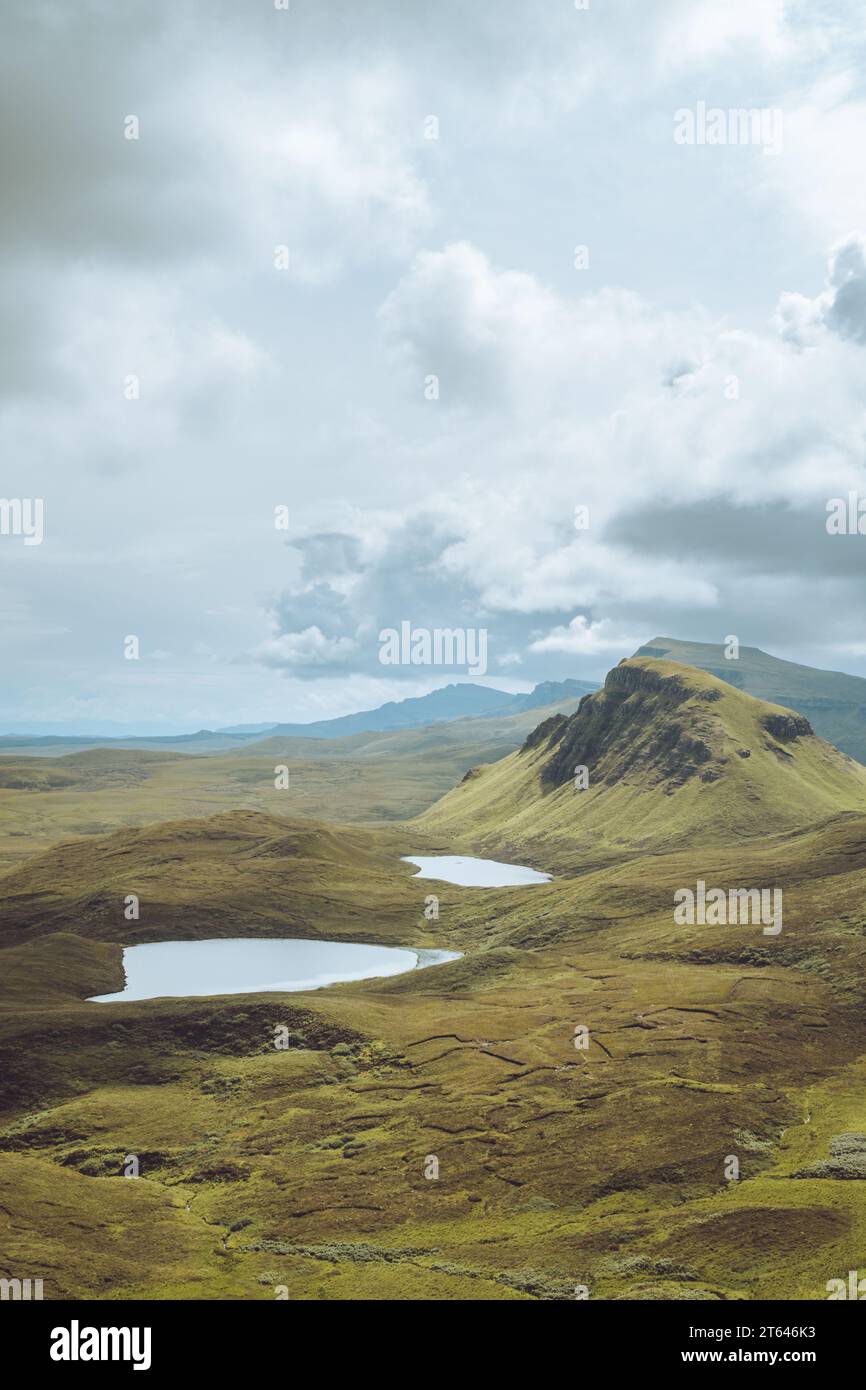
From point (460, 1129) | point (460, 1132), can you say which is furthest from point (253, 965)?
point (460, 1132)

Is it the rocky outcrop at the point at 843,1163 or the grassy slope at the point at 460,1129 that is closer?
the grassy slope at the point at 460,1129

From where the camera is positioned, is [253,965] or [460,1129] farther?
[253,965]

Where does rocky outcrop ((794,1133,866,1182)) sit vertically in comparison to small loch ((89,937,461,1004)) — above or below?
above

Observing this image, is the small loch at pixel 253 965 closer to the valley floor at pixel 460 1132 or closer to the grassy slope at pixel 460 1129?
the valley floor at pixel 460 1132

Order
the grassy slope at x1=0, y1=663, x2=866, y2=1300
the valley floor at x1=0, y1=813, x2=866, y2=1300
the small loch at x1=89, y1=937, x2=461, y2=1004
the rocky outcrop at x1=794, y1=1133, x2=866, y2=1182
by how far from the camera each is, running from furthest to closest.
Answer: the small loch at x1=89, y1=937, x2=461, y2=1004 → the rocky outcrop at x1=794, y1=1133, x2=866, y2=1182 → the grassy slope at x1=0, y1=663, x2=866, y2=1300 → the valley floor at x1=0, y1=813, x2=866, y2=1300

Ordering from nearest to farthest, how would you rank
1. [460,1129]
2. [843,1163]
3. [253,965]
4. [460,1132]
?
[843,1163], [460,1132], [460,1129], [253,965]

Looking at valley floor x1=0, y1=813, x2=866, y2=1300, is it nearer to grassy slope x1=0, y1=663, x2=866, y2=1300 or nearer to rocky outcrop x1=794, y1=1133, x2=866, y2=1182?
grassy slope x1=0, y1=663, x2=866, y2=1300

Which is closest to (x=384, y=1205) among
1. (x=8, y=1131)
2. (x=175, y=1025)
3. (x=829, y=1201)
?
(x=829, y=1201)

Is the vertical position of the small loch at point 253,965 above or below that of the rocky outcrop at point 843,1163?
below

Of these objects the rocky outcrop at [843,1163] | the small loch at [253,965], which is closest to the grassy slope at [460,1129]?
the rocky outcrop at [843,1163]

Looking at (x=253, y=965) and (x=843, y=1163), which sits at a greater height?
(x=843, y=1163)

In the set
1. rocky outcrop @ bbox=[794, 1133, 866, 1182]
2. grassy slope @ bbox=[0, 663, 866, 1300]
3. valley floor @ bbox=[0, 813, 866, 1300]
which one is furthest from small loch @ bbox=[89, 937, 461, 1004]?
rocky outcrop @ bbox=[794, 1133, 866, 1182]

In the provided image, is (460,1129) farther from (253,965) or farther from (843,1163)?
(253,965)

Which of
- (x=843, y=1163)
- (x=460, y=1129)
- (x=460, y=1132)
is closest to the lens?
(x=843, y=1163)
